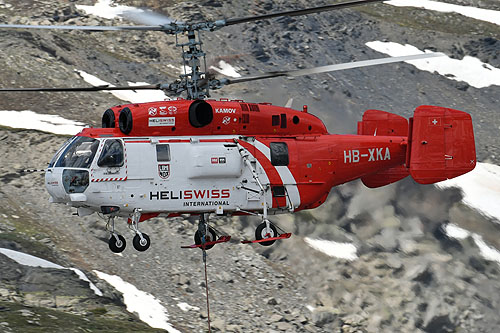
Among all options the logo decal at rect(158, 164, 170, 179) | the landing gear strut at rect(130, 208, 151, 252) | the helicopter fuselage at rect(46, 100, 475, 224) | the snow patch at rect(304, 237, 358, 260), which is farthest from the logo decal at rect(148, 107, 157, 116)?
the snow patch at rect(304, 237, 358, 260)

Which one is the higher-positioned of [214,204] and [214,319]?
[214,204]

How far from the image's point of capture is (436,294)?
103 feet

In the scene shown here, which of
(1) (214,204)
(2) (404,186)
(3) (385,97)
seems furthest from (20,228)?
(3) (385,97)

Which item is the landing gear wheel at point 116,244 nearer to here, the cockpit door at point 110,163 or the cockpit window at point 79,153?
the cockpit door at point 110,163

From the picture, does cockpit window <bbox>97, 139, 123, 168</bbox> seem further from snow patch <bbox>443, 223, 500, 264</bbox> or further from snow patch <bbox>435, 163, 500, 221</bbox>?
snow patch <bbox>435, 163, 500, 221</bbox>

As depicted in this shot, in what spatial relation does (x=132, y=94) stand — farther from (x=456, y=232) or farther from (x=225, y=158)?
(x=225, y=158)

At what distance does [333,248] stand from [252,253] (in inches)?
137

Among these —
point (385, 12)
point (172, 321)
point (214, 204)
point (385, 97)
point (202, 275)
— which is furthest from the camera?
point (385, 12)

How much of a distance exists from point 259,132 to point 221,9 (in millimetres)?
30095

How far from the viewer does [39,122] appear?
3434 cm

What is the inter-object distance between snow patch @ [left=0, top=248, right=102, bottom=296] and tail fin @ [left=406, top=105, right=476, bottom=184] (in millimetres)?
11691

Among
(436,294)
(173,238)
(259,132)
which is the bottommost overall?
(436,294)

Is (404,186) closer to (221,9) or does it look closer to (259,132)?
(259,132)

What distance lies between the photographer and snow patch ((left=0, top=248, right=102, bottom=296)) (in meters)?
26.4
